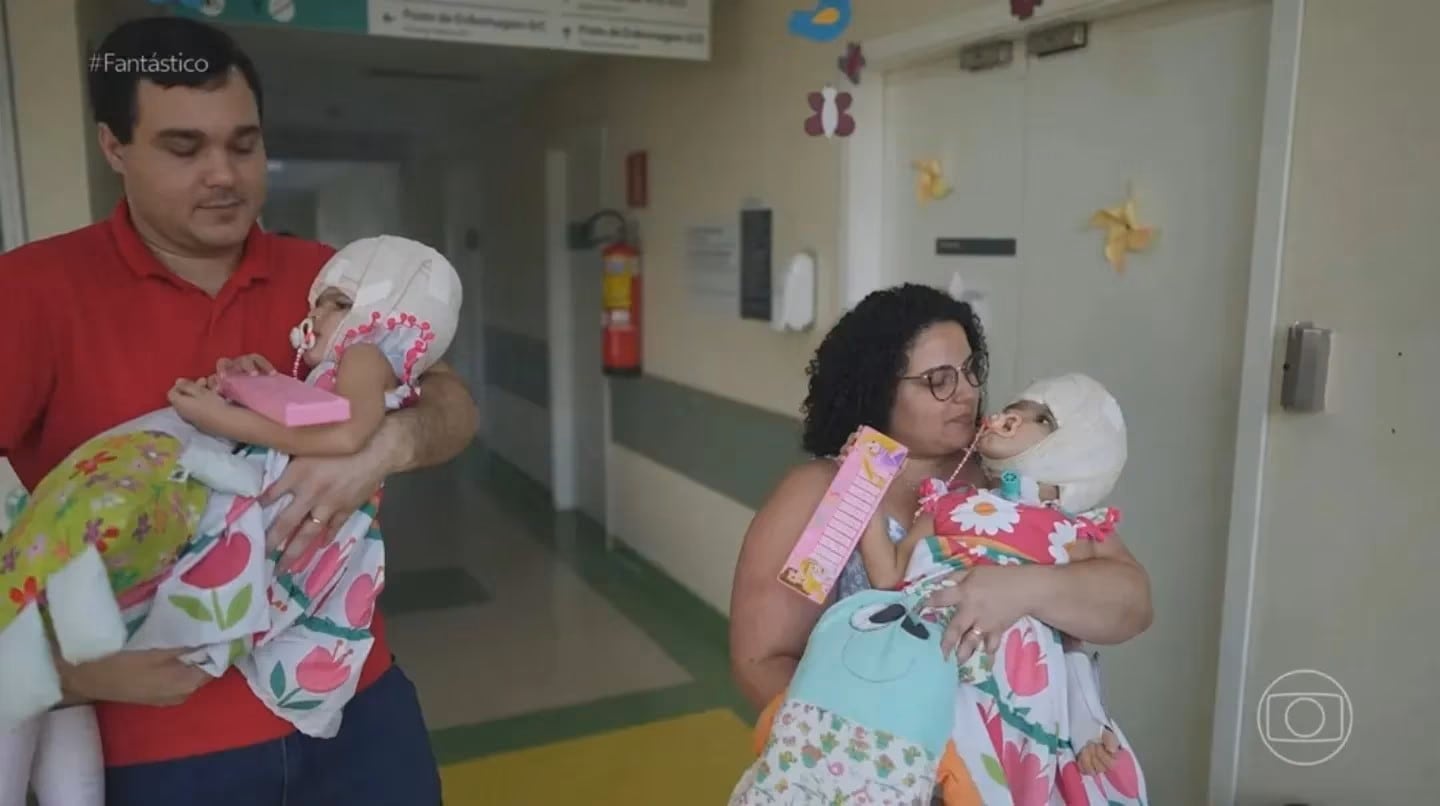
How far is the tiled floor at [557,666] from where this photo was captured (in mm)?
2982

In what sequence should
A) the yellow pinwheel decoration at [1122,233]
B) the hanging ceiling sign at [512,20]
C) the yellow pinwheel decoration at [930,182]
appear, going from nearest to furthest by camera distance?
the yellow pinwheel decoration at [1122,233], the yellow pinwheel decoration at [930,182], the hanging ceiling sign at [512,20]

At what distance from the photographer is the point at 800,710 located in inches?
47.2

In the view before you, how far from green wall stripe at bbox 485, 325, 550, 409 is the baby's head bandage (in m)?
4.99

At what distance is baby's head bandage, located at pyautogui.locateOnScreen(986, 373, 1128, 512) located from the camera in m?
1.37

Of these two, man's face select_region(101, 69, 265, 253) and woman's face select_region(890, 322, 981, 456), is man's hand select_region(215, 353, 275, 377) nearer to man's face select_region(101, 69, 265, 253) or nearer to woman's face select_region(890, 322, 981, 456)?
man's face select_region(101, 69, 265, 253)

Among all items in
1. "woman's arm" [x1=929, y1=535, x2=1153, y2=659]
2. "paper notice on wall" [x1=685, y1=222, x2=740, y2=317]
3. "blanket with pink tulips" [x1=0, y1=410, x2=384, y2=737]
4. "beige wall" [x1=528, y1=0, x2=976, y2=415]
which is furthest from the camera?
"paper notice on wall" [x1=685, y1=222, x2=740, y2=317]

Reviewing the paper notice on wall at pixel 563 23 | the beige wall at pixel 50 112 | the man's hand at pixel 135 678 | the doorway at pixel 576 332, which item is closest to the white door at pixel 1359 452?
the man's hand at pixel 135 678

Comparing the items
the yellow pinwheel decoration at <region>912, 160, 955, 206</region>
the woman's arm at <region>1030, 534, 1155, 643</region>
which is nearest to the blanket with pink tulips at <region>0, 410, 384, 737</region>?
the woman's arm at <region>1030, 534, 1155, 643</region>

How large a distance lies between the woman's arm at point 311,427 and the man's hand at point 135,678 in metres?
0.25

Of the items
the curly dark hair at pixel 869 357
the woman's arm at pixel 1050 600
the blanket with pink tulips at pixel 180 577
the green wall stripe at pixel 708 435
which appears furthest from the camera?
the green wall stripe at pixel 708 435

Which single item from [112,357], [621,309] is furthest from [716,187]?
[112,357]

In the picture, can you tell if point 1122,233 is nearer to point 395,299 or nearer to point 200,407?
point 395,299

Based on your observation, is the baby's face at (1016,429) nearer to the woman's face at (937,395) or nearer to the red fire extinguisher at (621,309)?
the woman's face at (937,395)

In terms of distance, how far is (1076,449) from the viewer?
4.49 feet
